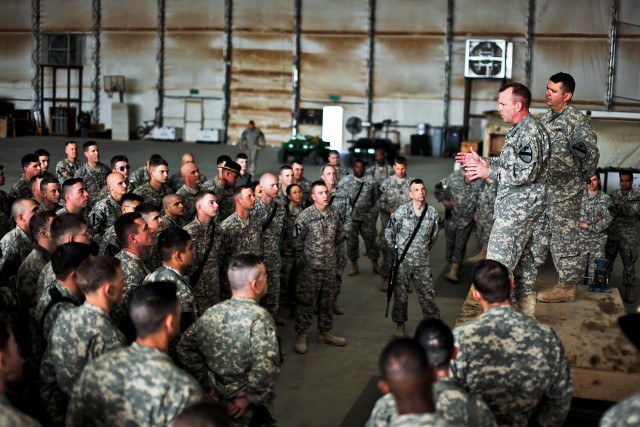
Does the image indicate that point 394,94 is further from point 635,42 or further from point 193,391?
point 193,391

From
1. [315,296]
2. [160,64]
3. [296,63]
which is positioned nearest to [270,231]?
[315,296]

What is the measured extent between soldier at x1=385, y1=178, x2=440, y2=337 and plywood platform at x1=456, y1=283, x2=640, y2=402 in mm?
1625

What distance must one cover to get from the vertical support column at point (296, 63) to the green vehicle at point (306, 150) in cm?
489

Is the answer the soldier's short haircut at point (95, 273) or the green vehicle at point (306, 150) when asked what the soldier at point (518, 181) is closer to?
the soldier's short haircut at point (95, 273)

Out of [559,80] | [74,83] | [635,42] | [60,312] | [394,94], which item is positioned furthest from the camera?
[74,83]

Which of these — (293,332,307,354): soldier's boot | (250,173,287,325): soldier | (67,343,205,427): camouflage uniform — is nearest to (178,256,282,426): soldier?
(67,343,205,427): camouflage uniform

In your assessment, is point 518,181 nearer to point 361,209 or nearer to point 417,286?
point 417,286

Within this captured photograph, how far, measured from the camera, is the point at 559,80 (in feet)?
20.5

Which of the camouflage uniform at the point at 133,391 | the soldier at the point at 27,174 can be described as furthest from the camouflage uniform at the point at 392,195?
the camouflage uniform at the point at 133,391

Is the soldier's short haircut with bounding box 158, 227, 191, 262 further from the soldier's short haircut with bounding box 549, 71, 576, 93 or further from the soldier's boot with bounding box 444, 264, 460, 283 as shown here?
the soldier's boot with bounding box 444, 264, 460, 283

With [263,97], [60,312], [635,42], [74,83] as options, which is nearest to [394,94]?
[263,97]

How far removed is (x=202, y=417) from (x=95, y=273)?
1489 mm

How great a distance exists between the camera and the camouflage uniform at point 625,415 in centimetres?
300

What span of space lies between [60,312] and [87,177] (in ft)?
21.4
